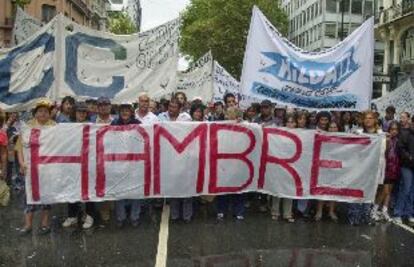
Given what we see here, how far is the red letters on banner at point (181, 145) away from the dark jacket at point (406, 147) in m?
2.83

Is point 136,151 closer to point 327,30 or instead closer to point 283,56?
point 283,56

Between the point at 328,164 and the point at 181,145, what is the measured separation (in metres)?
2.12

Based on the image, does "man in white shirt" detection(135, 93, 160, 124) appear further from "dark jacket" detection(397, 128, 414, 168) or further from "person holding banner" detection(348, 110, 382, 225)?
"dark jacket" detection(397, 128, 414, 168)

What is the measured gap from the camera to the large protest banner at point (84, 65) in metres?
9.44

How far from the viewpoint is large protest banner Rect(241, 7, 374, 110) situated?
372 inches

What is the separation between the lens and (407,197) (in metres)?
9.73

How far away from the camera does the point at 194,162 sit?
362 inches

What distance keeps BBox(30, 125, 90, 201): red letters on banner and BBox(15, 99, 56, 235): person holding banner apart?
120 millimetres

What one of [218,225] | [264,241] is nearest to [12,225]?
[218,225]

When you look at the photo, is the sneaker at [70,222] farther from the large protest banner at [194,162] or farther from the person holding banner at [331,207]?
the person holding banner at [331,207]

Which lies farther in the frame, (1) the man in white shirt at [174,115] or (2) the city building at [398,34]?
(2) the city building at [398,34]

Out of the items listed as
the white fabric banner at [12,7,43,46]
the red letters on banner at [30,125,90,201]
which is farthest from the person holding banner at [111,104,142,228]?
the white fabric banner at [12,7,43,46]

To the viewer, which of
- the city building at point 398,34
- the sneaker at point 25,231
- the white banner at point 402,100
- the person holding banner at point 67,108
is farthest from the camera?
the city building at point 398,34

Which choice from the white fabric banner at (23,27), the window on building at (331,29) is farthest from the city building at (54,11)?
the window on building at (331,29)
